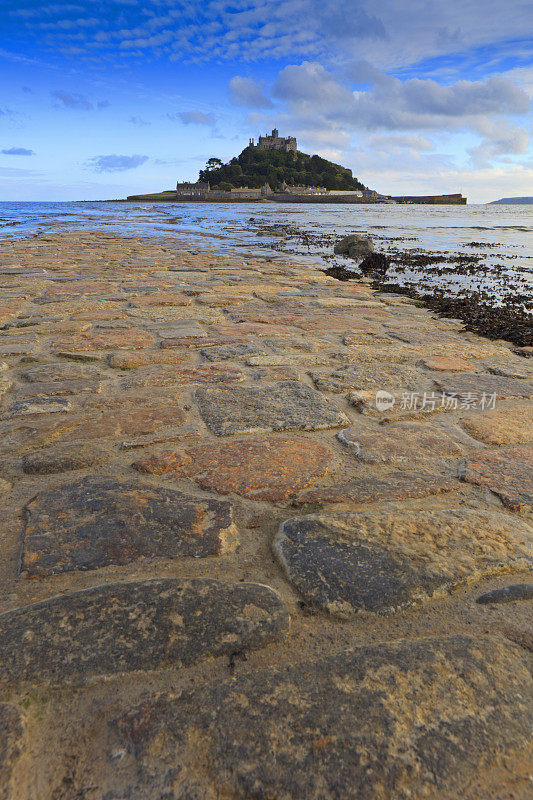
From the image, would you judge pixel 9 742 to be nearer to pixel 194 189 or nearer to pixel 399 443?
pixel 399 443

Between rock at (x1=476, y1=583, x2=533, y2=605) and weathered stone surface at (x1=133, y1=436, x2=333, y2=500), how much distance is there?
637 mm

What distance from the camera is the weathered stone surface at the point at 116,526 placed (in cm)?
125

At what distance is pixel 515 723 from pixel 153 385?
2046mm

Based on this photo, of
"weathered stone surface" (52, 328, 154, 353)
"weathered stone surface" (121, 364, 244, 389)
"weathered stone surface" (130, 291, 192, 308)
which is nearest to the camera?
"weathered stone surface" (121, 364, 244, 389)

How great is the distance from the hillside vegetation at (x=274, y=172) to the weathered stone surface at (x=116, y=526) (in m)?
98.6

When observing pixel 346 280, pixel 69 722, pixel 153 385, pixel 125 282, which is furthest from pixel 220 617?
pixel 346 280

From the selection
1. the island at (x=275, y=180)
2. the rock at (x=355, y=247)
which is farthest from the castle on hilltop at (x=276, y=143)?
the rock at (x=355, y=247)

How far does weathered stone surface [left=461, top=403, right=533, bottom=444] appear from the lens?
78.8 inches

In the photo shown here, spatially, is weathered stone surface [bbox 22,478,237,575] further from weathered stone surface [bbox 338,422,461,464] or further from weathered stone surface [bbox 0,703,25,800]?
weathered stone surface [bbox 338,422,461,464]

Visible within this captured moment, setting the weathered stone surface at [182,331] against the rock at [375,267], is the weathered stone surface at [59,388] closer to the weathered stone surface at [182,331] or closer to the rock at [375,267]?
the weathered stone surface at [182,331]

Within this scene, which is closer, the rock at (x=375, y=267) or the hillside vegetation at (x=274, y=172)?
the rock at (x=375, y=267)

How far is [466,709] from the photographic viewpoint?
871 mm

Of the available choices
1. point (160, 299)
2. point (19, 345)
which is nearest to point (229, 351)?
point (19, 345)

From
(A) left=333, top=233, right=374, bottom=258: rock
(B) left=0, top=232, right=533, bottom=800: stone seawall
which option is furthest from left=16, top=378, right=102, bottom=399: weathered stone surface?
(A) left=333, top=233, right=374, bottom=258: rock
